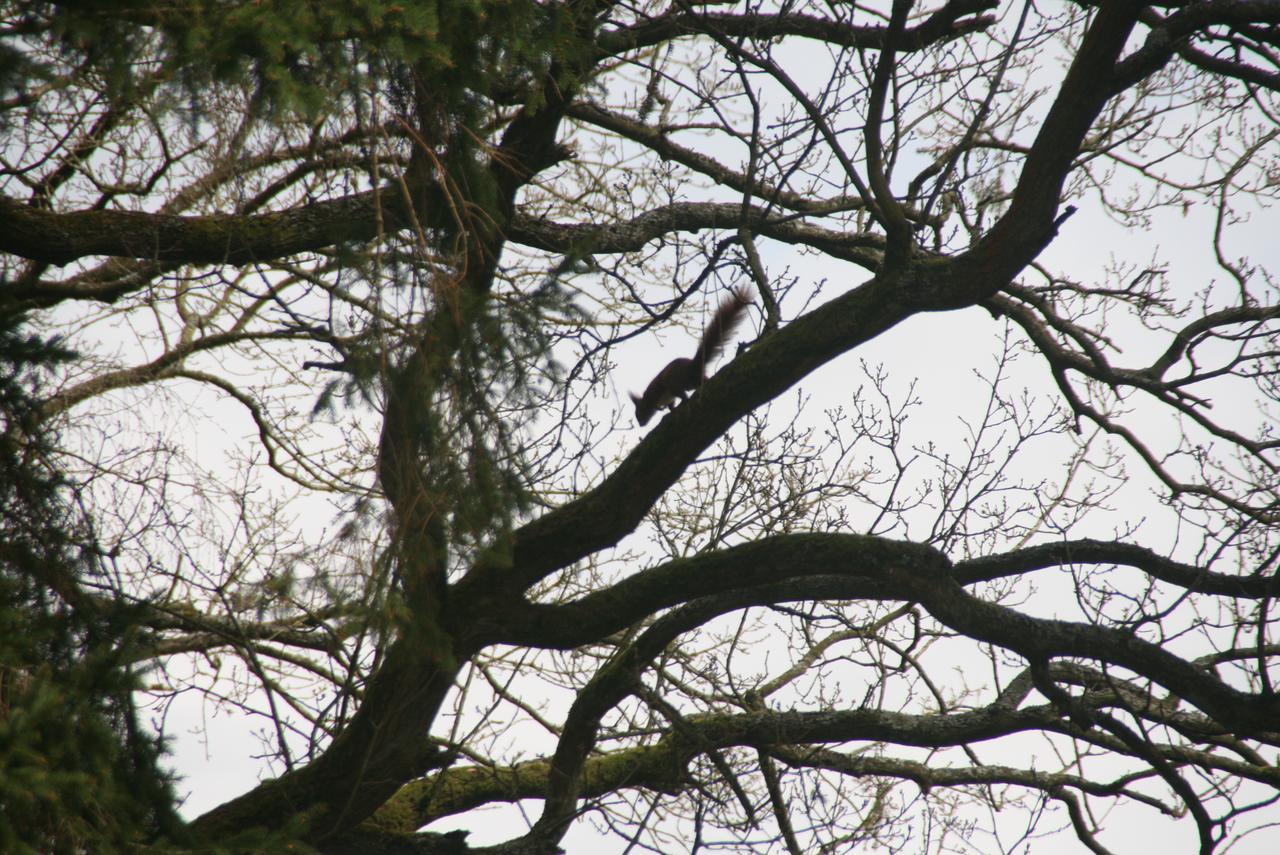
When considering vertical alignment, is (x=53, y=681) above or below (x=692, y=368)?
below

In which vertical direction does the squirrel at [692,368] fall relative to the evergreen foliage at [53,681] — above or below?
above

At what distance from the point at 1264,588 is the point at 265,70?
154 inches

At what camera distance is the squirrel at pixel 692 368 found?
15.8ft

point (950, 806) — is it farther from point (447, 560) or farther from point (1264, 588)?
point (447, 560)

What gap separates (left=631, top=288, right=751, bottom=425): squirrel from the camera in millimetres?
4812

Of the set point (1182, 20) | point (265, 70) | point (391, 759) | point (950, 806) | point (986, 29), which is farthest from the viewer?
point (950, 806)

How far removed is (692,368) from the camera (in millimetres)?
5621

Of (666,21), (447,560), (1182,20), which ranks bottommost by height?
(447,560)

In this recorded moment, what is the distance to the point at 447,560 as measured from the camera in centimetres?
365

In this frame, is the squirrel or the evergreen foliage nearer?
the evergreen foliage

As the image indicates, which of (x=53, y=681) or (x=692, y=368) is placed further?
(x=692, y=368)

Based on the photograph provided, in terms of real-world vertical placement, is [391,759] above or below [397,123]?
below

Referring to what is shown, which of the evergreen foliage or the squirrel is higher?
the squirrel

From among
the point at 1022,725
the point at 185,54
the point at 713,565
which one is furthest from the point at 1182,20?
the point at 185,54
